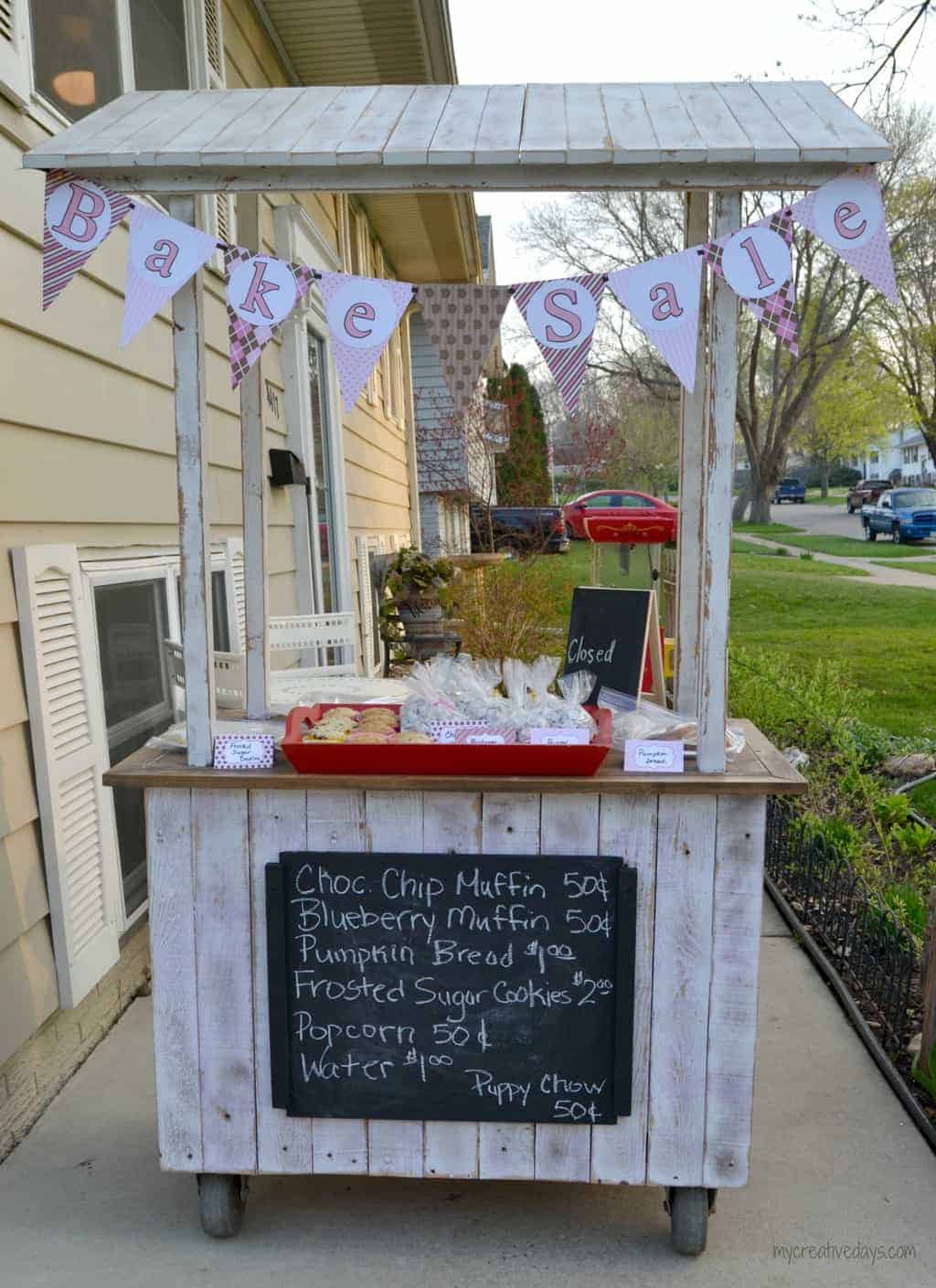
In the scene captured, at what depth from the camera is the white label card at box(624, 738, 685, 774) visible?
221cm

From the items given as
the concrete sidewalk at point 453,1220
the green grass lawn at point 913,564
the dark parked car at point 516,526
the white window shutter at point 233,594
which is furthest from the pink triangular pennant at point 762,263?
the green grass lawn at point 913,564

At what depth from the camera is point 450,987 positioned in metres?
2.27

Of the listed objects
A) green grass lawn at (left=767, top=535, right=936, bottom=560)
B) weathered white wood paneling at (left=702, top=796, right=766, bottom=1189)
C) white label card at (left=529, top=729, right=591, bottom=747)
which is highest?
white label card at (left=529, top=729, right=591, bottom=747)

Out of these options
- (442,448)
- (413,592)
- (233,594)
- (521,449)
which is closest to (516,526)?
(521,449)

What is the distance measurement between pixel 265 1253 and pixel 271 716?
1.26 m

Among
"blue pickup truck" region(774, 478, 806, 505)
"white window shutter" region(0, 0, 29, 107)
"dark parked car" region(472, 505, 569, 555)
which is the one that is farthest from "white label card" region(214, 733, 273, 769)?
"blue pickup truck" region(774, 478, 806, 505)

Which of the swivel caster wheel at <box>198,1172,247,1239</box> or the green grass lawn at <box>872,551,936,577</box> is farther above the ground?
the swivel caster wheel at <box>198,1172,247,1239</box>

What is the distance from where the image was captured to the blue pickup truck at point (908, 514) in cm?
2595

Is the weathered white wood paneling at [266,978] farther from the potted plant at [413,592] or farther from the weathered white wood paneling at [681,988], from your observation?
the potted plant at [413,592]

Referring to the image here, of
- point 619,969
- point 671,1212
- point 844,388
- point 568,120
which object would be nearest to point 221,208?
point 568,120

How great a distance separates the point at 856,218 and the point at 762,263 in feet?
0.64

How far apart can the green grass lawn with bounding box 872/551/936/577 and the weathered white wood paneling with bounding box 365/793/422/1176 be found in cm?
1809

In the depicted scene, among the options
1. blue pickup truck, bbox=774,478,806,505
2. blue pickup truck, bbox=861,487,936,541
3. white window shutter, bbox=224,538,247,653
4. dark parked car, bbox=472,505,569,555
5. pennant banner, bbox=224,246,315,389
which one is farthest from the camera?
blue pickup truck, bbox=774,478,806,505

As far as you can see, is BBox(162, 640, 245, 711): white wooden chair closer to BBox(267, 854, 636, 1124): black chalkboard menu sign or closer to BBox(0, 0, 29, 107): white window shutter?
BBox(267, 854, 636, 1124): black chalkboard menu sign
